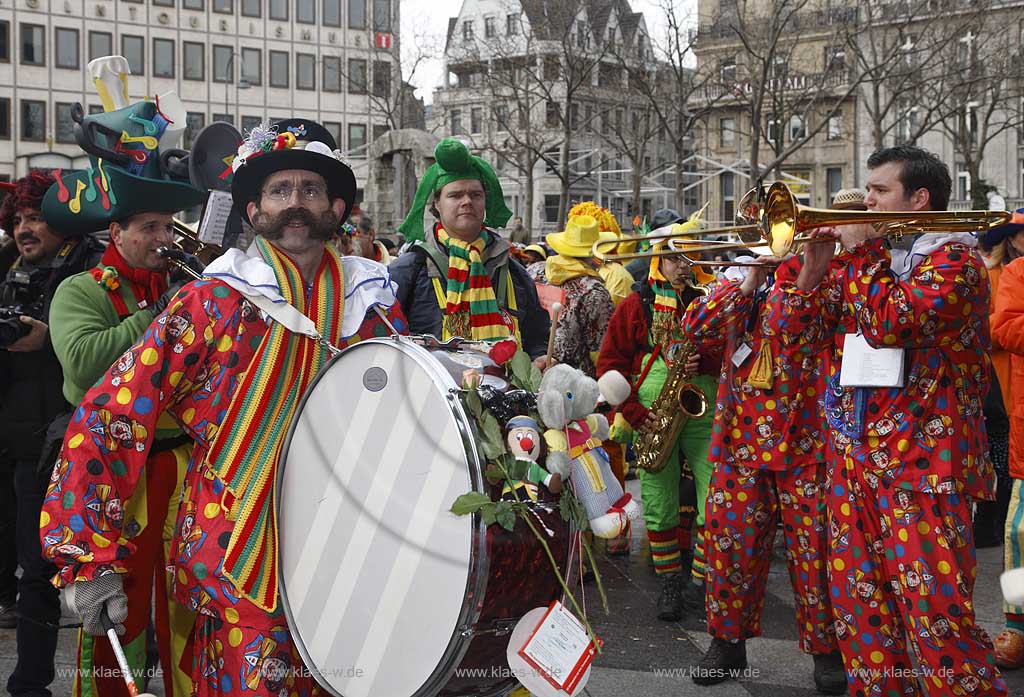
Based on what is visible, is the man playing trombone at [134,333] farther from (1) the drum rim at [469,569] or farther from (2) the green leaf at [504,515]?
(2) the green leaf at [504,515]

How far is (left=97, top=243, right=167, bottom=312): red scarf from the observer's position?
3990 millimetres

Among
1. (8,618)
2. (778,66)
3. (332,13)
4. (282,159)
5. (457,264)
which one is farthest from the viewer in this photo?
(332,13)

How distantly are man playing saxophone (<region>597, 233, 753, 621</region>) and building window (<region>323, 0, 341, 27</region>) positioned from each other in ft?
161

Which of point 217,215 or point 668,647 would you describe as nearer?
point 217,215

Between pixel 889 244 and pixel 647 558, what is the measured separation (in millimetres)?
3334

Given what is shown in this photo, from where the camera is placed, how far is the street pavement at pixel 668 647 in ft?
15.2

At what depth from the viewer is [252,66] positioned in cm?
5112

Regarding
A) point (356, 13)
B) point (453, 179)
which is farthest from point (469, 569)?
point (356, 13)

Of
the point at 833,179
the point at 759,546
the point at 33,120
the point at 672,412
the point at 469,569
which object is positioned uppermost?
the point at 33,120

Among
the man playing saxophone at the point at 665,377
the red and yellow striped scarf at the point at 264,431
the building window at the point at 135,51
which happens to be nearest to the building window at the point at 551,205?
the building window at the point at 135,51

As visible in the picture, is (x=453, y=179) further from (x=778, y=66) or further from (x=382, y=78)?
(x=382, y=78)

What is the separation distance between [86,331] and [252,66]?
50041 millimetres

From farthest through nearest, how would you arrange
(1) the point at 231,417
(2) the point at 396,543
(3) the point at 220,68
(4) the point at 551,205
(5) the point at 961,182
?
(4) the point at 551,205
(3) the point at 220,68
(5) the point at 961,182
(1) the point at 231,417
(2) the point at 396,543

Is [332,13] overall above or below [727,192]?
above
